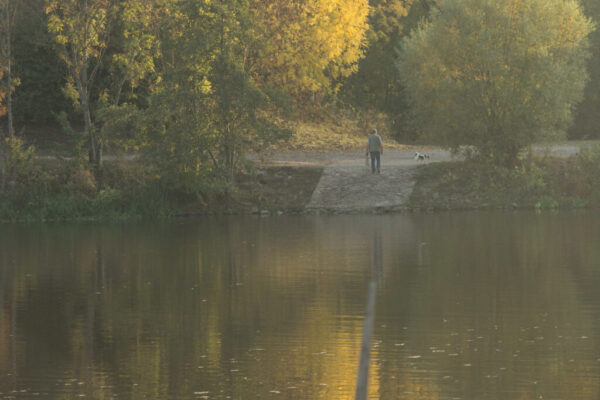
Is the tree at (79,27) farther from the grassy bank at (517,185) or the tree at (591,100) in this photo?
the tree at (591,100)

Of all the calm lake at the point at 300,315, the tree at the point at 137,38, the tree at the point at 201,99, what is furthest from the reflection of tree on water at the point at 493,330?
the tree at the point at 137,38

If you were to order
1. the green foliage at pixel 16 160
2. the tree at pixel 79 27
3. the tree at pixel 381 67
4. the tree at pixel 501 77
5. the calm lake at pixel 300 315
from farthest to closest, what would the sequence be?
the tree at pixel 381 67 → the tree at pixel 501 77 → the green foliage at pixel 16 160 → the tree at pixel 79 27 → the calm lake at pixel 300 315

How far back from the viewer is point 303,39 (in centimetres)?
4903

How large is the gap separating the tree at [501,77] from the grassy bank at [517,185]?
937mm

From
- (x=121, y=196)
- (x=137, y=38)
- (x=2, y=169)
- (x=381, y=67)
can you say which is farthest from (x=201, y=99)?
(x=381, y=67)

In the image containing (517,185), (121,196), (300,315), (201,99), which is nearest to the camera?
(300,315)

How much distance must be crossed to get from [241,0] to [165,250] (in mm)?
14049

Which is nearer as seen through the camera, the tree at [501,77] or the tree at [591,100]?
the tree at [501,77]

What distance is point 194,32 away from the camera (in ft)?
124

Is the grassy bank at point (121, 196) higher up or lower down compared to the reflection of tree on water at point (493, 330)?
higher up

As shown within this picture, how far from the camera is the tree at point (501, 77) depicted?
3966cm

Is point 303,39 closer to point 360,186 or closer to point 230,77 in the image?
point 360,186

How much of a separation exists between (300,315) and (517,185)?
2436cm

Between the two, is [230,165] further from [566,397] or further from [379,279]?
[566,397]
